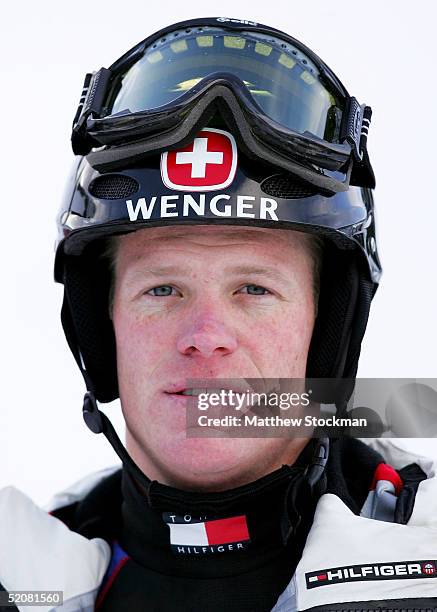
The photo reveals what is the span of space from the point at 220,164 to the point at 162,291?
37cm

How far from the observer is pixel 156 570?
2.45 meters

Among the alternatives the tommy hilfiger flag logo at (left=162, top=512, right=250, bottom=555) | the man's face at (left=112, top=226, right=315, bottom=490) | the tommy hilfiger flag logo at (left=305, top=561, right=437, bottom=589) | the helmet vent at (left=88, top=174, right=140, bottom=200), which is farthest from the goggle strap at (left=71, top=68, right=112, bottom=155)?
the tommy hilfiger flag logo at (left=305, top=561, right=437, bottom=589)

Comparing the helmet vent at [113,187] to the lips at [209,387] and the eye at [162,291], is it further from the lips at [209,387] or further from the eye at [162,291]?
the lips at [209,387]

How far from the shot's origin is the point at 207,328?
2.25m

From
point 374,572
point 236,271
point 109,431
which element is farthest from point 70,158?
point 374,572

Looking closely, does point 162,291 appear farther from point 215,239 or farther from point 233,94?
point 233,94

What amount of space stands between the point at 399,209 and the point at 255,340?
127 centimetres

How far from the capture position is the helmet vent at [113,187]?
237 cm

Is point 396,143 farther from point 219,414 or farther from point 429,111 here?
point 219,414

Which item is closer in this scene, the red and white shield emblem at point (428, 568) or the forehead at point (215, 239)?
the red and white shield emblem at point (428, 568)

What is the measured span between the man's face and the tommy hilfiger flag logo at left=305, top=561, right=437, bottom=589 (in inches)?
14.8

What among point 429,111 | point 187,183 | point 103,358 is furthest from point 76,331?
point 429,111

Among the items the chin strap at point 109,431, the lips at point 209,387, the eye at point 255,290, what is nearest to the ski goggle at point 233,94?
the eye at point 255,290

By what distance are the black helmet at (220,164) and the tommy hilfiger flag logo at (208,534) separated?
476mm
